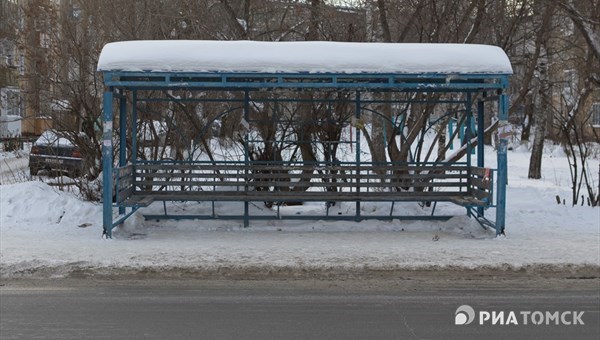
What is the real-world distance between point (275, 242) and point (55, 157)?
295 inches

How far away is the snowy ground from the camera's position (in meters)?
8.59

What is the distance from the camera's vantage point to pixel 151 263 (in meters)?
8.54

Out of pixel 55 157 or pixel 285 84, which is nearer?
pixel 285 84

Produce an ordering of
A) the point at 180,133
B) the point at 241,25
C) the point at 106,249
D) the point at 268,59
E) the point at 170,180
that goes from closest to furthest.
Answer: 1. the point at 106,249
2. the point at 268,59
3. the point at 170,180
4. the point at 180,133
5. the point at 241,25

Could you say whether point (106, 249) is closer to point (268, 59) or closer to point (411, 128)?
point (268, 59)

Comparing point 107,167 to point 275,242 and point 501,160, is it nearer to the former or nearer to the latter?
point 275,242

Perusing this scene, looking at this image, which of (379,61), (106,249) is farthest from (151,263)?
(379,61)

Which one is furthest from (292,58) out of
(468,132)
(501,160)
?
(468,132)

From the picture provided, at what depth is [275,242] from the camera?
10031 mm

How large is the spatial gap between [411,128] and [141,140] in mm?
5800

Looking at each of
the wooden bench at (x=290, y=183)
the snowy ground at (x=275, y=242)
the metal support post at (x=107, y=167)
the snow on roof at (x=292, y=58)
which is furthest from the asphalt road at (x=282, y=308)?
the snow on roof at (x=292, y=58)

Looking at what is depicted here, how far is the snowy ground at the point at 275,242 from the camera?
8594mm

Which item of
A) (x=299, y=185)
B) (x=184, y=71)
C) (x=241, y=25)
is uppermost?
(x=241, y=25)

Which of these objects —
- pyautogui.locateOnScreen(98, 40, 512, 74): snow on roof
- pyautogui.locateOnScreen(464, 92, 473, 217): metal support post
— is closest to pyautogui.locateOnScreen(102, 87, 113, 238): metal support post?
pyautogui.locateOnScreen(98, 40, 512, 74): snow on roof
